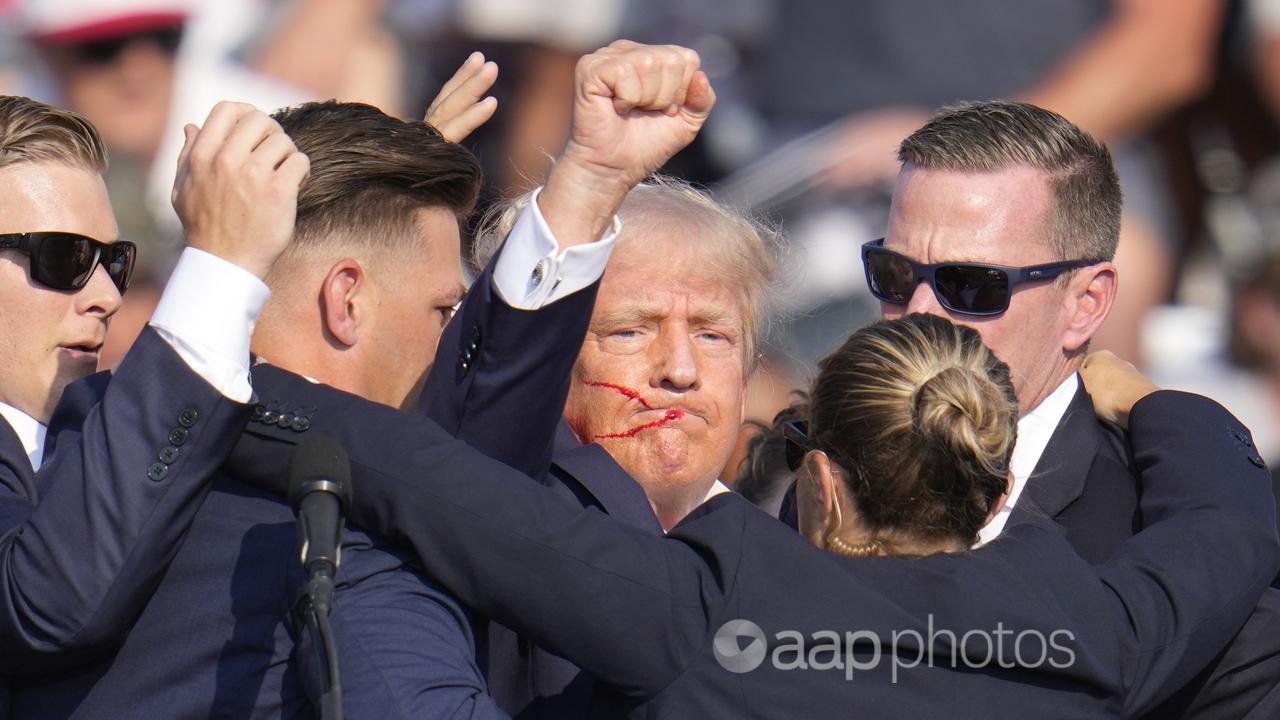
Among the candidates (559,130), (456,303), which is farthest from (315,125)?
(559,130)

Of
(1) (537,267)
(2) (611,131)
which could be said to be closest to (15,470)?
(1) (537,267)

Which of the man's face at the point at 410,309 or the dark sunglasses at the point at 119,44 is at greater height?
the man's face at the point at 410,309

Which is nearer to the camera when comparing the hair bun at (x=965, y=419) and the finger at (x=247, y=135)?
the finger at (x=247, y=135)

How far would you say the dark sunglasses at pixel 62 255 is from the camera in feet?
10.2

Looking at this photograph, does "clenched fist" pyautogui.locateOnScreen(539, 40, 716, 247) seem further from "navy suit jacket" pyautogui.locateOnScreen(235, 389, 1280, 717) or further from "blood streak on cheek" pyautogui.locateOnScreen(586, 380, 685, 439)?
"blood streak on cheek" pyautogui.locateOnScreen(586, 380, 685, 439)

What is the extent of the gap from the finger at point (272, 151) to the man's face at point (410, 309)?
0.35m

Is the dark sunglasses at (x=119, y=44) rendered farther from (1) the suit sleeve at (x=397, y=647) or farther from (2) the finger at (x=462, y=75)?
(1) the suit sleeve at (x=397, y=647)

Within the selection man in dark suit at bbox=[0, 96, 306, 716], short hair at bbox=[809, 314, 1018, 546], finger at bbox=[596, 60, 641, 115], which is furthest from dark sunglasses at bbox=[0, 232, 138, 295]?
short hair at bbox=[809, 314, 1018, 546]

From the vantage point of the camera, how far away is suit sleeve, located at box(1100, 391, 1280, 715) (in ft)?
7.82

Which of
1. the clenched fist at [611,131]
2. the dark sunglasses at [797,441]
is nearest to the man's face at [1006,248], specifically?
the dark sunglasses at [797,441]

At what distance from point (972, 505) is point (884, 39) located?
506cm

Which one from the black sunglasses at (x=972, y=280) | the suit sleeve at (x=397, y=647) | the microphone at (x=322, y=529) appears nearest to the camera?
the microphone at (x=322, y=529)

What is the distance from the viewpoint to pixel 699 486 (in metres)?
3.22

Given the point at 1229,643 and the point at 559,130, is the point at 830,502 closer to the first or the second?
the point at 1229,643
